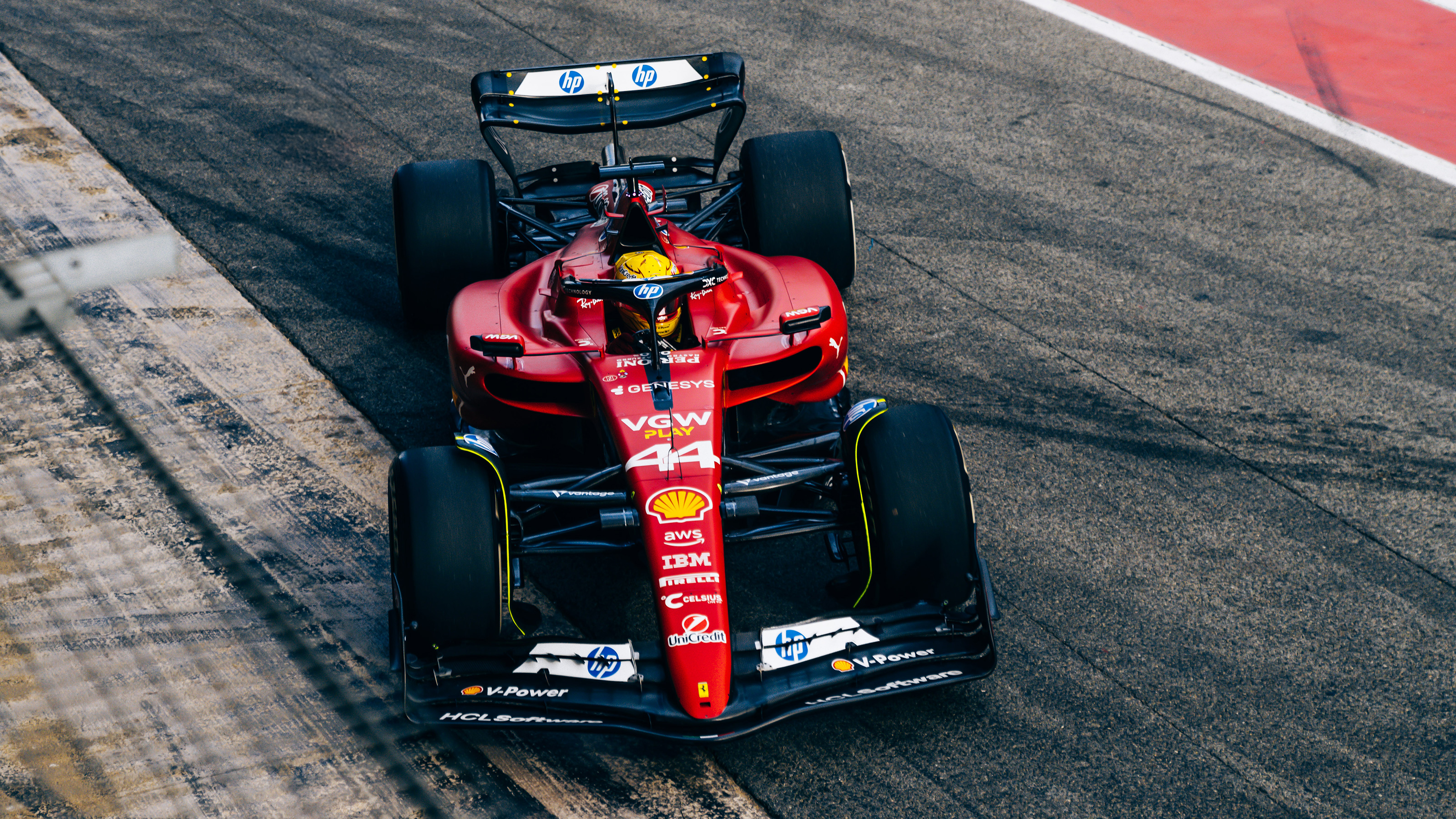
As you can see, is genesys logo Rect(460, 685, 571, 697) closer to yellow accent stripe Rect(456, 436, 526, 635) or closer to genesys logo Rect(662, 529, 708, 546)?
yellow accent stripe Rect(456, 436, 526, 635)

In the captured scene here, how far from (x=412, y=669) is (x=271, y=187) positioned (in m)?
5.47

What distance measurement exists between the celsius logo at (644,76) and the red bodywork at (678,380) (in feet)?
3.26

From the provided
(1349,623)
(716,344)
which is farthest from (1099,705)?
(716,344)

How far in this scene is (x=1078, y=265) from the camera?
867 cm

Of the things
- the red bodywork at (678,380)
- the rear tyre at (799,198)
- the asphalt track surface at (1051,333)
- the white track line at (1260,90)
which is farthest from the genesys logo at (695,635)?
the white track line at (1260,90)

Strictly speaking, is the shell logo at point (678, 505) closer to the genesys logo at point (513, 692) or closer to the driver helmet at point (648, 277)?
the genesys logo at point (513, 692)

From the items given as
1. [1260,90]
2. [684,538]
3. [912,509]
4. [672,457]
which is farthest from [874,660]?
[1260,90]

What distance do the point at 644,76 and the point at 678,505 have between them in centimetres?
318

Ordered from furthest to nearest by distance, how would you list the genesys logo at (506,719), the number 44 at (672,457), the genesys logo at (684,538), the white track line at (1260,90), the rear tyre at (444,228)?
the white track line at (1260,90), the rear tyre at (444,228), the number 44 at (672,457), the genesys logo at (684,538), the genesys logo at (506,719)

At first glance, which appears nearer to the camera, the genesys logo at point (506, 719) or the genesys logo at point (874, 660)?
the genesys logo at point (506, 719)

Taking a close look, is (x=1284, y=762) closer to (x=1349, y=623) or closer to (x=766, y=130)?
(x=1349, y=623)

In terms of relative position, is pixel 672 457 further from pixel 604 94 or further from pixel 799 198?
pixel 604 94

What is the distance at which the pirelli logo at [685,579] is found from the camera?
5.12 m

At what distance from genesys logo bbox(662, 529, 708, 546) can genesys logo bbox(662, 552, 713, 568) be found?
44 millimetres
